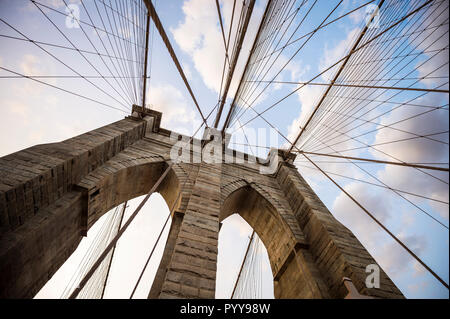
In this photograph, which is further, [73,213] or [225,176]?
[225,176]

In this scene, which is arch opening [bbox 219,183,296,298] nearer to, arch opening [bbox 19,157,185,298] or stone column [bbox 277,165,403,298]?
stone column [bbox 277,165,403,298]

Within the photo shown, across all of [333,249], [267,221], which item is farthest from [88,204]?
[333,249]

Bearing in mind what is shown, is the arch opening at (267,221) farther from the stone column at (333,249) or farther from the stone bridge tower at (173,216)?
the stone column at (333,249)

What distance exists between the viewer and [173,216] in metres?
4.70

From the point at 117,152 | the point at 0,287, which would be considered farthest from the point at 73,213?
the point at 117,152

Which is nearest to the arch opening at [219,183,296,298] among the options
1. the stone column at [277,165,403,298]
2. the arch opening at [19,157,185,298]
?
the stone column at [277,165,403,298]

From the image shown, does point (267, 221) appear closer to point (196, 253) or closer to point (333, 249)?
point (333, 249)

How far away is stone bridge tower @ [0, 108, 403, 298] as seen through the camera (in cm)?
313

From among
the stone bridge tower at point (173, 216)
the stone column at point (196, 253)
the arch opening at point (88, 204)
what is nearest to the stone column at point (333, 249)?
the stone bridge tower at point (173, 216)

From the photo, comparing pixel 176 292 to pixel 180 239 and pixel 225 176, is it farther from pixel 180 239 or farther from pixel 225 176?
pixel 225 176

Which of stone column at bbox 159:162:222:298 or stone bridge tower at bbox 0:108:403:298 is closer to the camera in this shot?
stone column at bbox 159:162:222:298

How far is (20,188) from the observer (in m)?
3.16

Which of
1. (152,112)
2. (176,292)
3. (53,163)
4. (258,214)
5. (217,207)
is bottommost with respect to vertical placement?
(258,214)

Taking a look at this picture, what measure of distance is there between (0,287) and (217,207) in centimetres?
359
